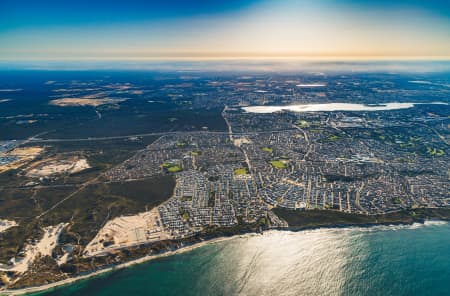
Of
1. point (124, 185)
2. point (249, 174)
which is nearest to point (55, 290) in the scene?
point (124, 185)

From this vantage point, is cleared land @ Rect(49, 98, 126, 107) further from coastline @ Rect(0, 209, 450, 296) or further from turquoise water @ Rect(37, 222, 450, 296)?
turquoise water @ Rect(37, 222, 450, 296)

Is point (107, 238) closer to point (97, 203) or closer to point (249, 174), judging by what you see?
point (97, 203)

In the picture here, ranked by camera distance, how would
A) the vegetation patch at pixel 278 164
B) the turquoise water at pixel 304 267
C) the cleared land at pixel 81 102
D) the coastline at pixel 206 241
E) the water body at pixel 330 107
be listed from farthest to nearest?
the cleared land at pixel 81 102
the water body at pixel 330 107
the vegetation patch at pixel 278 164
the turquoise water at pixel 304 267
the coastline at pixel 206 241

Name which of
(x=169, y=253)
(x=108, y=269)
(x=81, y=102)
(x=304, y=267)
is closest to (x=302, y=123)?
(x=304, y=267)

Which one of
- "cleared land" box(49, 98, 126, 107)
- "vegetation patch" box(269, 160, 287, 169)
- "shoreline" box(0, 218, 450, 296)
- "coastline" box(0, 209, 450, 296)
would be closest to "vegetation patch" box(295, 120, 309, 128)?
"vegetation patch" box(269, 160, 287, 169)

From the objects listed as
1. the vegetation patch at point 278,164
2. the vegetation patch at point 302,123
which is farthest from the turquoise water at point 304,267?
the vegetation patch at point 302,123

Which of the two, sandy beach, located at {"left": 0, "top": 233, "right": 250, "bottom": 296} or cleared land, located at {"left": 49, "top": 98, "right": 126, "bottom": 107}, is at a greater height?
cleared land, located at {"left": 49, "top": 98, "right": 126, "bottom": 107}

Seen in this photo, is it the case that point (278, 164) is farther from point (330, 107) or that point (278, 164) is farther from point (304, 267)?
point (330, 107)

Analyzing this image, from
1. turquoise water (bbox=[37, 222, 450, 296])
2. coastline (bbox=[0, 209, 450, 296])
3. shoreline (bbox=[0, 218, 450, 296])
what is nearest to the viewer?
shoreline (bbox=[0, 218, 450, 296])

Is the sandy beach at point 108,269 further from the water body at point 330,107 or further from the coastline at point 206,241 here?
the water body at point 330,107
